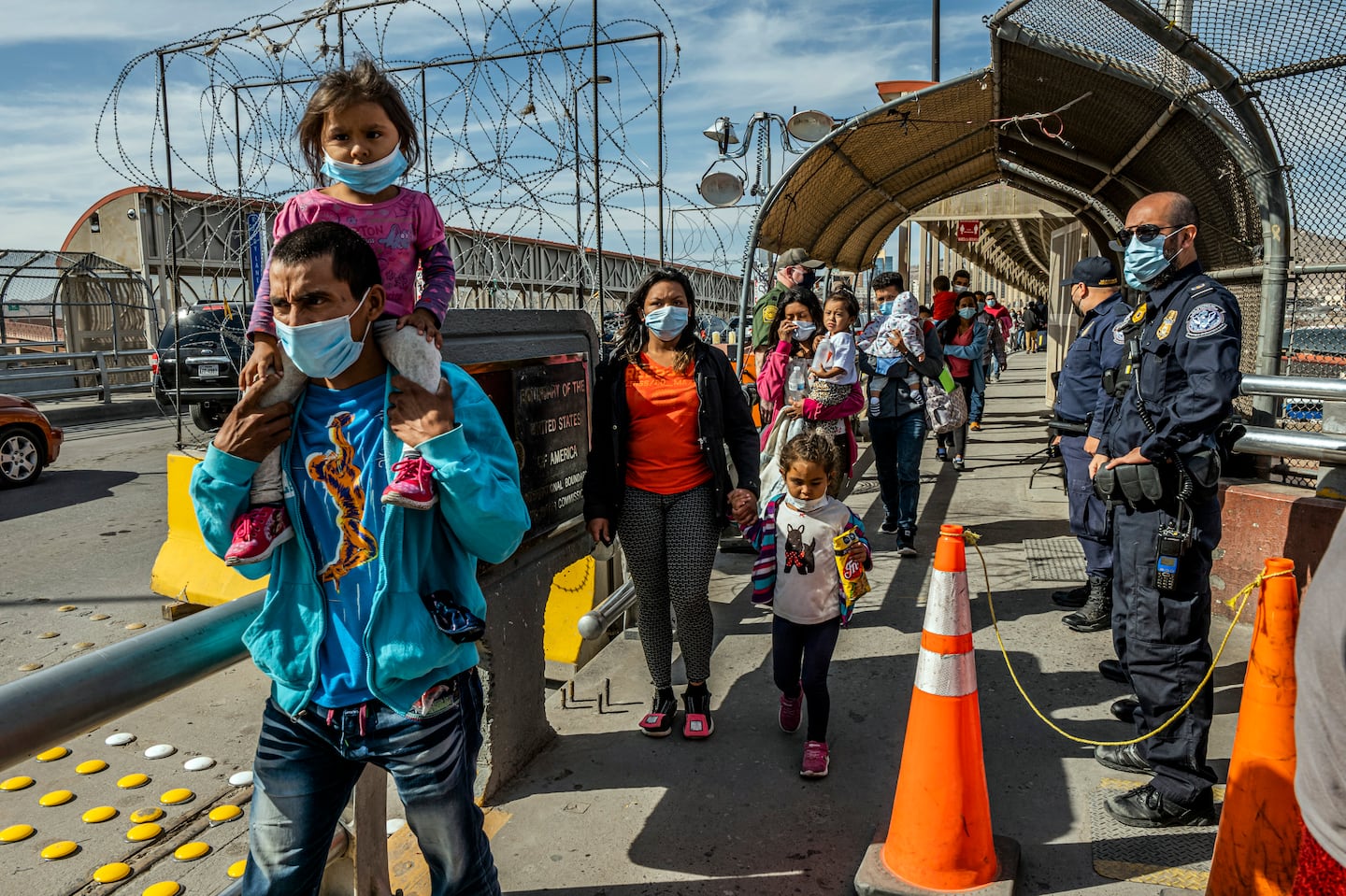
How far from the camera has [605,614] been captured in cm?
393

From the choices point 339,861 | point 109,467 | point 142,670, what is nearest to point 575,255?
point 339,861

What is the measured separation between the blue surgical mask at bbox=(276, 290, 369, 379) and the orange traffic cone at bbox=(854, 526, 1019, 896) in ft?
5.97

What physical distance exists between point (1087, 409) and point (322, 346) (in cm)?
439

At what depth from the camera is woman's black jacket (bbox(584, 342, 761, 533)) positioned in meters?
3.73

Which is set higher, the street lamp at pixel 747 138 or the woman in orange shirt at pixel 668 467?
the street lamp at pixel 747 138

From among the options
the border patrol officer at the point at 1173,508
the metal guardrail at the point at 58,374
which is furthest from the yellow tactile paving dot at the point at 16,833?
the metal guardrail at the point at 58,374

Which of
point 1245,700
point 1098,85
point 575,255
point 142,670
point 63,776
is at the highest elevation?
point 1098,85

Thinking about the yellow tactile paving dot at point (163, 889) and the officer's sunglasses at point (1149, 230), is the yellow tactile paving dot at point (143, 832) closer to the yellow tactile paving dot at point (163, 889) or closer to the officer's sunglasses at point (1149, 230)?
the yellow tactile paving dot at point (163, 889)

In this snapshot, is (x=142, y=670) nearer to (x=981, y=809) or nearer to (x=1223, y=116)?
(x=981, y=809)

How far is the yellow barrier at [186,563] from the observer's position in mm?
5477

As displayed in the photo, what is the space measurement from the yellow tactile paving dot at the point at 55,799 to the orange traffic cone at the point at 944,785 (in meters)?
3.09

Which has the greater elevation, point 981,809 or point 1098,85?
point 1098,85

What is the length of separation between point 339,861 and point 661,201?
5.28m

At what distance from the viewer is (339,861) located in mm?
2570
